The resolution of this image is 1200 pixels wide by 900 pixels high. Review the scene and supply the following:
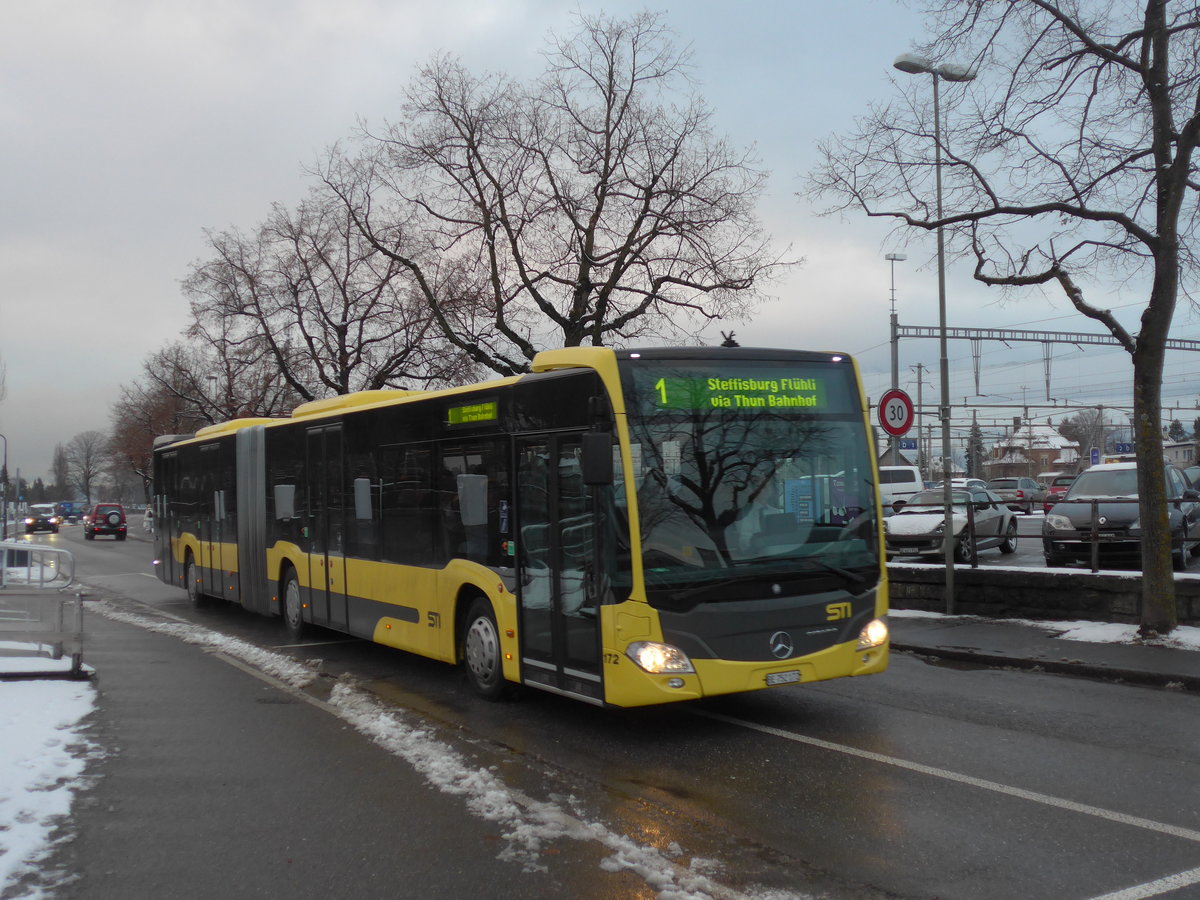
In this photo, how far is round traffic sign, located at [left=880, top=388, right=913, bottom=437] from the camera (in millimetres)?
13578

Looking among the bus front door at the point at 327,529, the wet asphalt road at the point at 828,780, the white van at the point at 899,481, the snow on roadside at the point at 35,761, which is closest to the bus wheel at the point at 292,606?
the bus front door at the point at 327,529

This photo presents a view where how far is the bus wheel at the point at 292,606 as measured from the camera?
13.1 metres

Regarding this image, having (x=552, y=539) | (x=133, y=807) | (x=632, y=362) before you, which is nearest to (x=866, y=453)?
(x=632, y=362)

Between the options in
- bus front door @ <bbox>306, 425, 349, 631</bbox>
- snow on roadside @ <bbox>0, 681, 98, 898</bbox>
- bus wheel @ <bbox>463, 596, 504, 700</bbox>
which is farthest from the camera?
bus front door @ <bbox>306, 425, 349, 631</bbox>

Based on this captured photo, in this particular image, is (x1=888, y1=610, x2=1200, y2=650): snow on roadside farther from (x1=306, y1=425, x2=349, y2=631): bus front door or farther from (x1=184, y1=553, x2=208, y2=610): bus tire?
(x1=184, y1=553, x2=208, y2=610): bus tire

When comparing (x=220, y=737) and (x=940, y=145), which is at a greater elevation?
(x=940, y=145)

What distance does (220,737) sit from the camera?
7.79 m

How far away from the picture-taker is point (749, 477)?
7.21 m

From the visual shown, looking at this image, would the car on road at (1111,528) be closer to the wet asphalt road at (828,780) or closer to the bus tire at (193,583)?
the wet asphalt road at (828,780)

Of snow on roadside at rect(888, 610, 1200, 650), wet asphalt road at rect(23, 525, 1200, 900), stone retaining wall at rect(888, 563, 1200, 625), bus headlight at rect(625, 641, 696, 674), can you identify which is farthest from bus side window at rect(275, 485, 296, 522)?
snow on roadside at rect(888, 610, 1200, 650)

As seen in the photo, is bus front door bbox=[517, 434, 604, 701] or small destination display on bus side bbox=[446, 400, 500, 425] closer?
bus front door bbox=[517, 434, 604, 701]

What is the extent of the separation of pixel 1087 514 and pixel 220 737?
44.5 ft

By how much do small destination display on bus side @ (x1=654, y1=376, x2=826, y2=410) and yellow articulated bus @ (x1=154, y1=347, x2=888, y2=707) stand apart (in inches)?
0.5

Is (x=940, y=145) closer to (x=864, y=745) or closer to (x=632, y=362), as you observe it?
(x=632, y=362)
